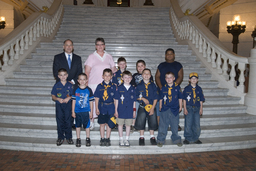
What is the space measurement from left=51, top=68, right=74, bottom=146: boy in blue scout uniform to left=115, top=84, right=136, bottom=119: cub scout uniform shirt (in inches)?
35.7

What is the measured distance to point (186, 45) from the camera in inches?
320

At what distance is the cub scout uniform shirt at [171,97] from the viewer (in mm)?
4160

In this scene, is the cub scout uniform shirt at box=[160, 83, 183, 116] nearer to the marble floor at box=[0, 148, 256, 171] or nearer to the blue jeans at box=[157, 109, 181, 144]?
the blue jeans at box=[157, 109, 181, 144]

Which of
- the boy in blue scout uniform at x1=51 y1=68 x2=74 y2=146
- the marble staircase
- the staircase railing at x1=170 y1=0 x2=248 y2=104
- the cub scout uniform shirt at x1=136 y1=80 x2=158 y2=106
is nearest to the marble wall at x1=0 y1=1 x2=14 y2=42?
the marble staircase

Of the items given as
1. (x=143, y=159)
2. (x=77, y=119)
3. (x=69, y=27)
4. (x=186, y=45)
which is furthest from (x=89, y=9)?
(x=143, y=159)

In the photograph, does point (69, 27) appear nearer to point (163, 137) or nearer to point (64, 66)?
point (64, 66)

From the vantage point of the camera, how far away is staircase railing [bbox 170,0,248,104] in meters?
5.88

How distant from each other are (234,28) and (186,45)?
2841 millimetres

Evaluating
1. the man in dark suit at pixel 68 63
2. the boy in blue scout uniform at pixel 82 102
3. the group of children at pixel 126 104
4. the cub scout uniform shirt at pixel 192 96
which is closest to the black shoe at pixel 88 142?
the group of children at pixel 126 104

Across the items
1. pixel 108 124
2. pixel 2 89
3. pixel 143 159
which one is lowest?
pixel 143 159

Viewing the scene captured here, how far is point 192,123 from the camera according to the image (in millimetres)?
4312

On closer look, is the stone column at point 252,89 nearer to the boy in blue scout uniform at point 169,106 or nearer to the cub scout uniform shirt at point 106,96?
the boy in blue scout uniform at point 169,106

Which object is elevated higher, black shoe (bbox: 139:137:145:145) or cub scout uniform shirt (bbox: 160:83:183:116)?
cub scout uniform shirt (bbox: 160:83:183:116)

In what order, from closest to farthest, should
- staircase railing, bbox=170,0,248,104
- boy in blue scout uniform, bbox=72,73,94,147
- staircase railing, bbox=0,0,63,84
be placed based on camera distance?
1. boy in blue scout uniform, bbox=72,73,94,147
2. staircase railing, bbox=170,0,248,104
3. staircase railing, bbox=0,0,63,84
